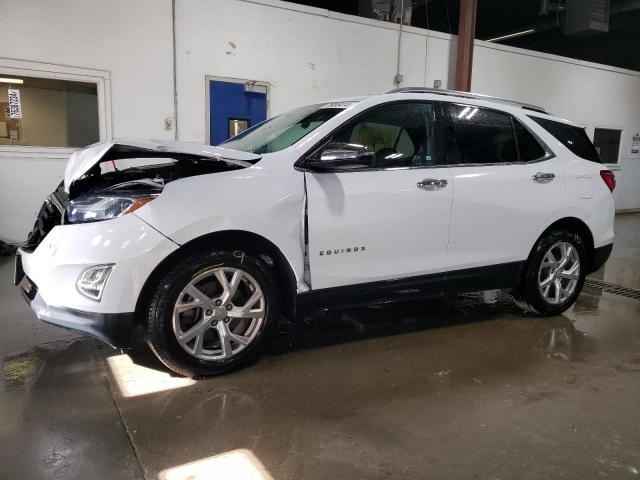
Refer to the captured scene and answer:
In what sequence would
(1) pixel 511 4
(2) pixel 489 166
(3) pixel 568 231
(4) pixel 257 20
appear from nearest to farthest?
(2) pixel 489 166
(3) pixel 568 231
(4) pixel 257 20
(1) pixel 511 4

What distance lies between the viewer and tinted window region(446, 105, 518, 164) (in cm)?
334

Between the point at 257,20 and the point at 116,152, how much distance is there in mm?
5018

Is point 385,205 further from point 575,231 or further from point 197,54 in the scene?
point 197,54

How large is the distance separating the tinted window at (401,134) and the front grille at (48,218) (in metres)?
1.68

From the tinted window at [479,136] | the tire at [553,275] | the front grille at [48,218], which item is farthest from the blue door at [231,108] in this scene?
the tire at [553,275]

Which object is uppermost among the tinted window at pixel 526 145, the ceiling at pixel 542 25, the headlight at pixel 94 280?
the ceiling at pixel 542 25

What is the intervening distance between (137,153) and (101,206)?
323mm

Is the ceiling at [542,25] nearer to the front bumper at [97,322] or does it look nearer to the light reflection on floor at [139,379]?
the light reflection on floor at [139,379]

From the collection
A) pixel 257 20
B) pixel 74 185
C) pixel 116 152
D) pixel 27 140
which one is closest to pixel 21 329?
pixel 74 185

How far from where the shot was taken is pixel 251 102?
23.1 ft

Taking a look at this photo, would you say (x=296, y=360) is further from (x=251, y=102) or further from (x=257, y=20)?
(x=257, y=20)

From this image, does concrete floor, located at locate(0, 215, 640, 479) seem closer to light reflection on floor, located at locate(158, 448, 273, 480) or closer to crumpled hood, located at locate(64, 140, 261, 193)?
light reflection on floor, located at locate(158, 448, 273, 480)

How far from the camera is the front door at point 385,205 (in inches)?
111

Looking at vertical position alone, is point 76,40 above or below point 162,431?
above
